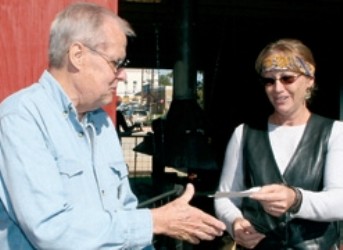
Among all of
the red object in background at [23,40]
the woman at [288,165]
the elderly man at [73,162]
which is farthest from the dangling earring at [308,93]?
the red object in background at [23,40]

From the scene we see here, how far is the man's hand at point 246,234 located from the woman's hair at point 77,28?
1.06 meters

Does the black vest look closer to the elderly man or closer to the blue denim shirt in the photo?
the elderly man

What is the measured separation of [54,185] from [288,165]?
1.15m

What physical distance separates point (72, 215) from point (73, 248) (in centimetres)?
9

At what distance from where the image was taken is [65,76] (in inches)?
71.3

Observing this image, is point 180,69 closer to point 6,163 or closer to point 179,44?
point 179,44

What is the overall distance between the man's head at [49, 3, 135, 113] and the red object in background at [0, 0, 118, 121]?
2.23ft

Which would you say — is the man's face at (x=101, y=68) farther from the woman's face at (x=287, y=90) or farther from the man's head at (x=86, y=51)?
the woman's face at (x=287, y=90)

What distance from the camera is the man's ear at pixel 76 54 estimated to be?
1778mm

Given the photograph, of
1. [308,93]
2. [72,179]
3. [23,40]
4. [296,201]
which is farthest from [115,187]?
[308,93]

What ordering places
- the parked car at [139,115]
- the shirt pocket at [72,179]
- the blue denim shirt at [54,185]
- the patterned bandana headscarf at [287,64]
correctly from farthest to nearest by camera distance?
1. the parked car at [139,115]
2. the patterned bandana headscarf at [287,64]
3. the shirt pocket at [72,179]
4. the blue denim shirt at [54,185]

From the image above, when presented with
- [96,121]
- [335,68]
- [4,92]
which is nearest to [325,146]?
[96,121]

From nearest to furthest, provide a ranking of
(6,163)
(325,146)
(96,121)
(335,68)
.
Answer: (6,163)
(96,121)
(325,146)
(335,68)

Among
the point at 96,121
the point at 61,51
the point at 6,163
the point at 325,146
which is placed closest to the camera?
the point at 6,163
